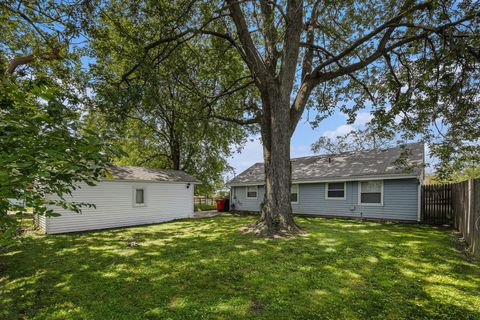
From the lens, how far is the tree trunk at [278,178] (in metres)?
7.97

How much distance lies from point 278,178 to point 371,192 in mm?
6645

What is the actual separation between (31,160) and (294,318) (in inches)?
132

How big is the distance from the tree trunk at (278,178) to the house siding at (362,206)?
5.78 meters

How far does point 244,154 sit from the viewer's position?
799 inches

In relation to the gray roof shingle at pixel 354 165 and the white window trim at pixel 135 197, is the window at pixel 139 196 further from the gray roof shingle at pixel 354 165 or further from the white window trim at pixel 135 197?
the gray roof shingle at pixel 354 165

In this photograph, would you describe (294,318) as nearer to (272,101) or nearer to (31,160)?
(31,160)

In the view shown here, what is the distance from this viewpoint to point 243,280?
4242mm

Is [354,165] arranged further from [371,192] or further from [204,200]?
[204,200]

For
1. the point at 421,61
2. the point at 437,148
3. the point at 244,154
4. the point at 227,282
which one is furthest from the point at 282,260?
the point at 244,154

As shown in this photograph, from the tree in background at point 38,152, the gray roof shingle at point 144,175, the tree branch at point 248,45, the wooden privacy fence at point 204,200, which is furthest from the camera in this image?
the wooden privacy fence at point 204,200

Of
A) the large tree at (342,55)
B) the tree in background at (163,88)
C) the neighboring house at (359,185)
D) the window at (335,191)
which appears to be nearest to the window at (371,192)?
the neighboring house at (359,185)

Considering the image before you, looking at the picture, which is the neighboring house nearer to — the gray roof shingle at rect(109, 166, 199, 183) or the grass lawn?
the grass lawn

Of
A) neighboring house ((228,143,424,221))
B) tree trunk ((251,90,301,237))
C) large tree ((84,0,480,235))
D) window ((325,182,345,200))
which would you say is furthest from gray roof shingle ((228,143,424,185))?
tree trunk ((251,90,301,237))

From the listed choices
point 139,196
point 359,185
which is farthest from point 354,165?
point 139,196
